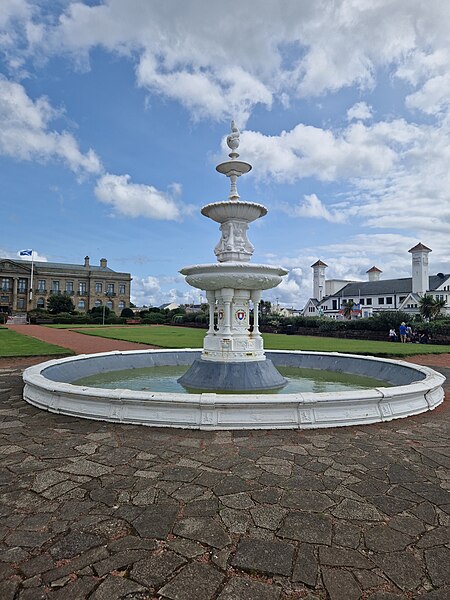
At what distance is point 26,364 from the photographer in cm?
1337

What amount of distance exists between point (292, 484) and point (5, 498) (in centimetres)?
249

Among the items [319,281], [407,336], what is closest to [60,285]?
[319,281]

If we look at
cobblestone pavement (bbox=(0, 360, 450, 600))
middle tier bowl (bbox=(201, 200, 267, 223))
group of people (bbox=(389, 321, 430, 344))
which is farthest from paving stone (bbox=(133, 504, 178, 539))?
group of people (bbox=(389, 321, 430, 344))

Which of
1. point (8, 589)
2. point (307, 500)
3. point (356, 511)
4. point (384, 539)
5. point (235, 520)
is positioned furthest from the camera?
point (307, 500)

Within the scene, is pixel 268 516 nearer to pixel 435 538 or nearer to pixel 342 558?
pixel 342 558

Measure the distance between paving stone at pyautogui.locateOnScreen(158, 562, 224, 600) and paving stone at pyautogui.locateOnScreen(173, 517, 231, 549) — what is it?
261 mm

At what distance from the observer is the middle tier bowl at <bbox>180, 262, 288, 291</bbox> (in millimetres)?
8125

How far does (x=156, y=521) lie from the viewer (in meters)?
3.11

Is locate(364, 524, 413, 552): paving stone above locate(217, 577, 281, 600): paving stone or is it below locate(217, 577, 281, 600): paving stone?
above

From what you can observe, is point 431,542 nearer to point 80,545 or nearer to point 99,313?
point 80,545

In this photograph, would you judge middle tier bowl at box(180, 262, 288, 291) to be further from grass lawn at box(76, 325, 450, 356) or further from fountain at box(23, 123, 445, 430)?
grass lawn at box(76, 325, 450, 356)

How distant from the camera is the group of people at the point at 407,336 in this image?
26.4m

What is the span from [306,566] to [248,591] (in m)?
0.44

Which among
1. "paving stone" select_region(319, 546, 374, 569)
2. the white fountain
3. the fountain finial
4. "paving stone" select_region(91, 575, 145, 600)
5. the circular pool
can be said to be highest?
the fountain finial
